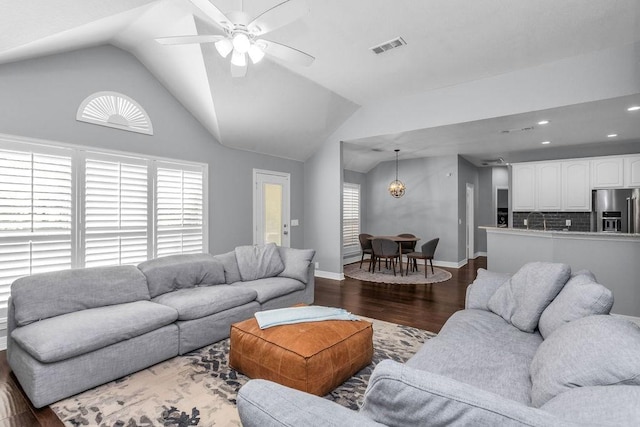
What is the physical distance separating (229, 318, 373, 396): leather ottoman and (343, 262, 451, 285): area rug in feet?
12.0

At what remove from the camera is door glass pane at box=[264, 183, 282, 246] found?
623 centimetres

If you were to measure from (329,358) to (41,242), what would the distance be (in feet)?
10.8

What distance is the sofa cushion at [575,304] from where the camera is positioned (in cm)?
182

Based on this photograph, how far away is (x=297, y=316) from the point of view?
2.71m

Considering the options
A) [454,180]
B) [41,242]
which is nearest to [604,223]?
[454,180]

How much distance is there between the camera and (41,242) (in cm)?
346

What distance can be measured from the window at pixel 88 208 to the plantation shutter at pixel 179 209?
11mm

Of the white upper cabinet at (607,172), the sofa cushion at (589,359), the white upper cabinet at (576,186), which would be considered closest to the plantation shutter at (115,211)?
the sofa cushion at (589,359)

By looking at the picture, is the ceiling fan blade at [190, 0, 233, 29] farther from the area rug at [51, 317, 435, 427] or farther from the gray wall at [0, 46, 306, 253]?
the area rug at [51, 317, 435, 427]

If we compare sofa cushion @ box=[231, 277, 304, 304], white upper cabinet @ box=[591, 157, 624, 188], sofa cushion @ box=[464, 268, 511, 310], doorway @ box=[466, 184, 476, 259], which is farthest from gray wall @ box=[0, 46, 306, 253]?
white upper cabinet @ box=[591, 157, 624, 188]

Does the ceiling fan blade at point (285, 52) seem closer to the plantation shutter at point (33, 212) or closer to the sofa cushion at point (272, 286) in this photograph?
the sofa cushion at point (272, 286)

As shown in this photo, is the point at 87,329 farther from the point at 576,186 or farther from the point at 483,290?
the point at 576,186

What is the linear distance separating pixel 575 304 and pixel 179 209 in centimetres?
459

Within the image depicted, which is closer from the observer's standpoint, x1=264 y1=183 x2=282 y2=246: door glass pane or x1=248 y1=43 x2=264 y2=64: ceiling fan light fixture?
x1=248 y1=43 x2=264 y2=64: ceiling fan light fixture
